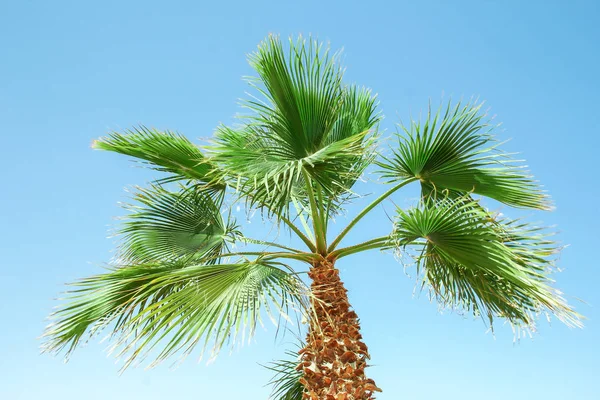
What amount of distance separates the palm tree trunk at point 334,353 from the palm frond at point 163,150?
1651 millimetres

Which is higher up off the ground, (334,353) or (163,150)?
(163,150)

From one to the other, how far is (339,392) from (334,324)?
59 cm

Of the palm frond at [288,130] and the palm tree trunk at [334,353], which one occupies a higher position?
the palm frond at [288,130]

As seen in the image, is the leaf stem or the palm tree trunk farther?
the leaf stem

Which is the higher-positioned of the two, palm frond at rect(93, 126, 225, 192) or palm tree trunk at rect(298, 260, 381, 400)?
palm frond at rect(93, 126, 225, 192)

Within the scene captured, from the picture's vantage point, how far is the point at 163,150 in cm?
585

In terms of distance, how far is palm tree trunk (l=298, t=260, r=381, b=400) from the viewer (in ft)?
15.8

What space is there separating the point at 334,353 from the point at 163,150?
8.74 ft

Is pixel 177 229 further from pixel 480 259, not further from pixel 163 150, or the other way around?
pixel 480 259

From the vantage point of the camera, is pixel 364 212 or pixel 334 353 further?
pixel 364 212

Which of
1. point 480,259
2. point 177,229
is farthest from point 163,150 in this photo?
point 480,259

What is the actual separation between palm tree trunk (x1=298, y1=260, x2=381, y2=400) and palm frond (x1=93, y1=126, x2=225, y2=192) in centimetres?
165

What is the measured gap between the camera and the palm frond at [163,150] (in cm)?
582

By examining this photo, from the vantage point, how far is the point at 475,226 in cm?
492
